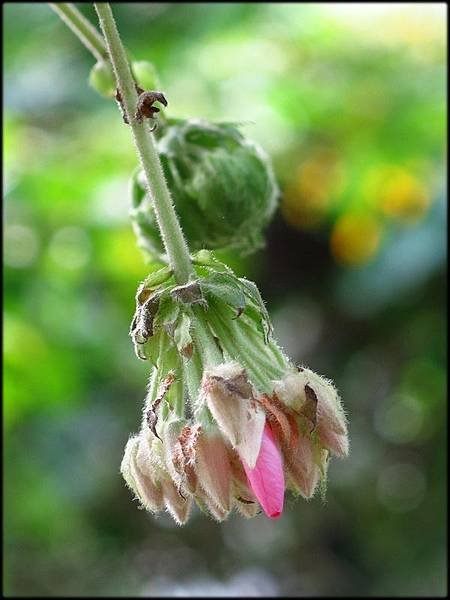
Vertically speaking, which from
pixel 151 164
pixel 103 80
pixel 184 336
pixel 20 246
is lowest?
pixel 184 336

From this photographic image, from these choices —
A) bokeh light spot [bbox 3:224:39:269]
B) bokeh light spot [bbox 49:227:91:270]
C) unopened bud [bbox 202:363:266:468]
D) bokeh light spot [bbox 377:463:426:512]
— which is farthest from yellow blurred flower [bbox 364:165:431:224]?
unopened bud [bbox 202:363:266:468]

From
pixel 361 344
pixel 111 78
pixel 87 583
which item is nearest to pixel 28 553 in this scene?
pixel 87 583

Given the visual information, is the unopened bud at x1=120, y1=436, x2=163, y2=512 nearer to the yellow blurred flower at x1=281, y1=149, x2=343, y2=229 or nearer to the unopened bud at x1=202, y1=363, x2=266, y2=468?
the unopened bud at x1=202, y1=363, x2=266, y2=468

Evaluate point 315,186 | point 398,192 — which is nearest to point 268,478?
point 398,192

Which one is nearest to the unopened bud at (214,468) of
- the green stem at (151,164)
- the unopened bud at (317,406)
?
the unopened bud at (317,406)

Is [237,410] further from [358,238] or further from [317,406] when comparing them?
[358,238]

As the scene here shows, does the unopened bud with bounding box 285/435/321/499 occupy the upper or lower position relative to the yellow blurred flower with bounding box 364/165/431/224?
lower

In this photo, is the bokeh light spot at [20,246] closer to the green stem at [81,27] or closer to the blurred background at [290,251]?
the blurred background at [290,251]
